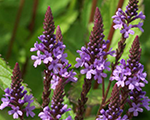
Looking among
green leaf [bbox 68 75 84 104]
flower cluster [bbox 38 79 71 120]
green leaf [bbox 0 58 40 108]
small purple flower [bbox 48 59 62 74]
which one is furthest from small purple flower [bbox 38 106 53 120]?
green leaf [bbox 68 75 84 104]

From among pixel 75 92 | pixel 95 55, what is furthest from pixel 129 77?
pixel 75 92

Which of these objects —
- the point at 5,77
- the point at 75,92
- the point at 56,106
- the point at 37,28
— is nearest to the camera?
the point at 56,106

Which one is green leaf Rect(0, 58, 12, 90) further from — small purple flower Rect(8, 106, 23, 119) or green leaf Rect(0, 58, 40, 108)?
small purple flower Rect(8, 106, 23, 119)

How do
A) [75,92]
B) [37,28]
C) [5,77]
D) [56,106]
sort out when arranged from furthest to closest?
[37,28] < [75,92] < [5,77] < [56,106]

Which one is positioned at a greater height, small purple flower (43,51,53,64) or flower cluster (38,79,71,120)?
small purple flower (43,51,53,64)

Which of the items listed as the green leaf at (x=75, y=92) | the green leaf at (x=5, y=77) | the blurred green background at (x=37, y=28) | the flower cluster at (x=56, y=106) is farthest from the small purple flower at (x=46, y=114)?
the blurred green background at (x=37, y=28)

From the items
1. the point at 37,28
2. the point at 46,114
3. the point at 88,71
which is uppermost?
the point at 37,28

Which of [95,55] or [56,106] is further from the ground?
[95,55]

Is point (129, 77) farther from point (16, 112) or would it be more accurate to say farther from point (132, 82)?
point (16, 112)

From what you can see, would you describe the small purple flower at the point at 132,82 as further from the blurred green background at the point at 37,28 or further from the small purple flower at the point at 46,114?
the blurred green background at the point at 37,28

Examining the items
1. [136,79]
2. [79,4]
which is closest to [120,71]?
[136,79]

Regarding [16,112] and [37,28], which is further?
[37,28]
